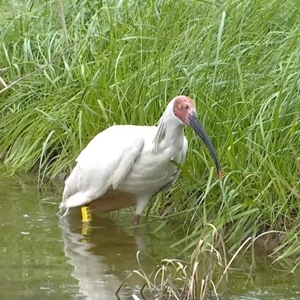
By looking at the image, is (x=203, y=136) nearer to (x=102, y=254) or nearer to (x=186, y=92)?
(x=102, y=254)

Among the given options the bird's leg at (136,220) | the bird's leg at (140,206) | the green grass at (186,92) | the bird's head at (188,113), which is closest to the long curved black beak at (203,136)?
the bird's head at (188,113)

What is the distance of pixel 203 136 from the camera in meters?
Result: 7.22

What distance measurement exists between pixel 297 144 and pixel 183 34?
6.33ft

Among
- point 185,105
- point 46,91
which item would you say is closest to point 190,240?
point 185,105

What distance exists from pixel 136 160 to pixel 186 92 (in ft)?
2.86

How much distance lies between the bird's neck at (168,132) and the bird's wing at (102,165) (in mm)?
148

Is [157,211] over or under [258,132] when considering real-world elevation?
under

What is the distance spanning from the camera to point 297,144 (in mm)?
7246

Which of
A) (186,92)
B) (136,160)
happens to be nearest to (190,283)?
(136,160)

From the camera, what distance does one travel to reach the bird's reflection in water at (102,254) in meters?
6.24

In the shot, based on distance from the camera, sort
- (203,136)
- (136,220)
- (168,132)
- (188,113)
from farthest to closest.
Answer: (136,220) < (168,132) < (188,113) < (203,136)

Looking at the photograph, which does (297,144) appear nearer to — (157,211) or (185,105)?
(185,105)

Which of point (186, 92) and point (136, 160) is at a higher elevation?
point (186, 92)

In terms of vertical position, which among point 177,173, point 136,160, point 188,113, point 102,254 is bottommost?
point 102,254
